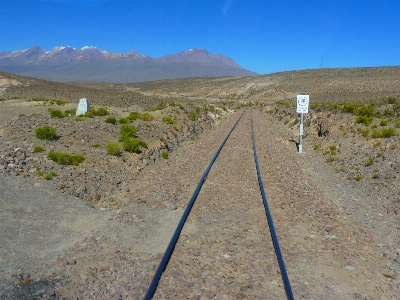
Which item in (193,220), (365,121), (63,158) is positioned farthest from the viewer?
(365,121)

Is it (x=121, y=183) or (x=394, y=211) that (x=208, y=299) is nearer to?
(x=394, y=211)

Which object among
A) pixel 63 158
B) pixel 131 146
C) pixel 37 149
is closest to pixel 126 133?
pixel 131 146

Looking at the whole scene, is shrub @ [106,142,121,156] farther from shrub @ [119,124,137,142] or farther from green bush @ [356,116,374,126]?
green bush @ [356,116,374,126]

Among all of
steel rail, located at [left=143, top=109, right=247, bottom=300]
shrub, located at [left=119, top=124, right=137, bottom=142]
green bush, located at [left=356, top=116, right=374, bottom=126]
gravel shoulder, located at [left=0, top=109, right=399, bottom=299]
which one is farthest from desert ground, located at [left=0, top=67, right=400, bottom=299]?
green bush, located at [left=356, top=116, right=374, bottom=126]

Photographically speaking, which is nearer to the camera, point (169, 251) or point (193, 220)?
point (169, 251)

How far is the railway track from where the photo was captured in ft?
20.4

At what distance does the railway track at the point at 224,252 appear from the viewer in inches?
245

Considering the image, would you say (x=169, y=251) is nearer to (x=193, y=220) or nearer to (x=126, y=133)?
(x=193, y=220)

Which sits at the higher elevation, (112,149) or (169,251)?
(112,149)

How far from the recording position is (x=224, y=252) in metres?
7.53

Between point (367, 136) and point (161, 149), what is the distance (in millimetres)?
10296

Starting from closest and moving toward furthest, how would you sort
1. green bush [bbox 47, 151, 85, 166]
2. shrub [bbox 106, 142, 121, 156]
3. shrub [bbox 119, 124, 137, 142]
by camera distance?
green bush [bbox 47, 151, 85, 166] → shrub [bbox 106, 142, 121, 156] → shrub [bbox 119, 124, 137, 142]

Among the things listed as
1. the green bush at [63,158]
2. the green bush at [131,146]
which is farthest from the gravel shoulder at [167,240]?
the green bush at [131,146]

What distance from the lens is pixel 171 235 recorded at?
8.37 m
